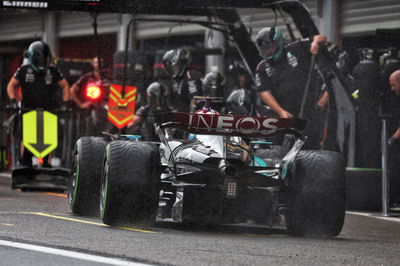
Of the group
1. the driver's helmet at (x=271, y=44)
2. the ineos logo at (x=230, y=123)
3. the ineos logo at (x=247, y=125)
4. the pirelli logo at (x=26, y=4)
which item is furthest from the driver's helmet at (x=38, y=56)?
the ineos logo at (x=247, y=125)

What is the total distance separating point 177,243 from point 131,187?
0.99 m

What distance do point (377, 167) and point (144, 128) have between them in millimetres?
3817

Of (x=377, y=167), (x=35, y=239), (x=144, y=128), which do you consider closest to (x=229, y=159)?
(x=35, y=239)

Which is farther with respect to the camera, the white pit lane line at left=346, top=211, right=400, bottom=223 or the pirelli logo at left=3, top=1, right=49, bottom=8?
the pirelli logo at left=3, top=1, right=49, bottom=8

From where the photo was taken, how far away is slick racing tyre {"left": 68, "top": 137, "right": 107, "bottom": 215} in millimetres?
10430

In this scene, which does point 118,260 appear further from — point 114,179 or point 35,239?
point 114,179

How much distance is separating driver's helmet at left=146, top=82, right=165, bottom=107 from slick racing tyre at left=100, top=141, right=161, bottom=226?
7.18 meters

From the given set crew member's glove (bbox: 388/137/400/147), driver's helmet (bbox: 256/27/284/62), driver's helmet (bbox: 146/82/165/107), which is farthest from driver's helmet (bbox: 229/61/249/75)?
crew member's glove (bbox: 388/137/400/147)

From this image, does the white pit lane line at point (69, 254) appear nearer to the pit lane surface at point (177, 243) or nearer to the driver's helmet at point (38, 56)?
the pit lane surface at point (177, 243)

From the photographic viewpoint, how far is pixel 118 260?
22.6ft

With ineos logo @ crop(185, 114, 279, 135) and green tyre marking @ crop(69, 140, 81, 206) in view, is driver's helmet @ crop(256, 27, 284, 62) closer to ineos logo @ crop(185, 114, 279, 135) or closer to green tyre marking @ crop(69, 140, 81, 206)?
green tyre marking @ crop(69, 140, 81, 206)

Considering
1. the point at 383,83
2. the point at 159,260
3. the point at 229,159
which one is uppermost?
the point at 383,83

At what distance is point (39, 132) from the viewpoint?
14516 mm

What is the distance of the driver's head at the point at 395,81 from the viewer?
13.5 m
